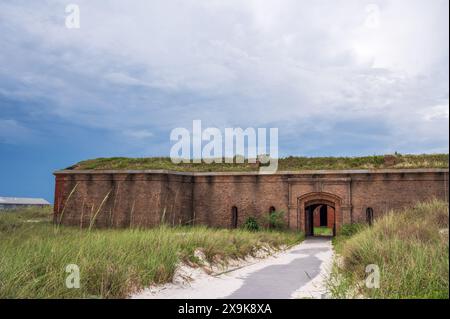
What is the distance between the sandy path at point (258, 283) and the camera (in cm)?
724

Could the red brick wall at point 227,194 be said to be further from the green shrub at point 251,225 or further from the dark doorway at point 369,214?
the green shrub at point 251,225

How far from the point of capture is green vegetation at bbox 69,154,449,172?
21797mm

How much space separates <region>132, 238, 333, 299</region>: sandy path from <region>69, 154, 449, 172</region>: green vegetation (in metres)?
11.3

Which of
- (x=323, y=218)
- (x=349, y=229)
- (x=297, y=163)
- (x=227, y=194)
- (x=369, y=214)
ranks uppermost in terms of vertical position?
(x=297, y=163)

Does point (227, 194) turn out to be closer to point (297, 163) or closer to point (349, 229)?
point (297, 163)

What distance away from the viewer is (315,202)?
71.2ft

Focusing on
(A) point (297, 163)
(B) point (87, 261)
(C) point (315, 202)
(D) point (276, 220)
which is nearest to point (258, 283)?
(B) point (87, 261)

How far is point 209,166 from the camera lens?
2422cm

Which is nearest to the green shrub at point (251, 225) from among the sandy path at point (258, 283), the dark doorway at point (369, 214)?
the dark doorway at point (369, 214)

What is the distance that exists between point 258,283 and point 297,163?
16.0 metres

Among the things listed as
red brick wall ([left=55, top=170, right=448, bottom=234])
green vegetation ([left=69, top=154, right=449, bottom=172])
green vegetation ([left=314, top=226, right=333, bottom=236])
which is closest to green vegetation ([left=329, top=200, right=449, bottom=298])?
red brick wall ([left=55, top=170, right=448, bottom=234])

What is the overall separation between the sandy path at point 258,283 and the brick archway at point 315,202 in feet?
30.8

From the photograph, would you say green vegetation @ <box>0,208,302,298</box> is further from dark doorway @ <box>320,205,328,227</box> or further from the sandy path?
dark doorway @ <box>320,205,328,227</box>

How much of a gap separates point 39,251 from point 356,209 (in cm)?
1723
